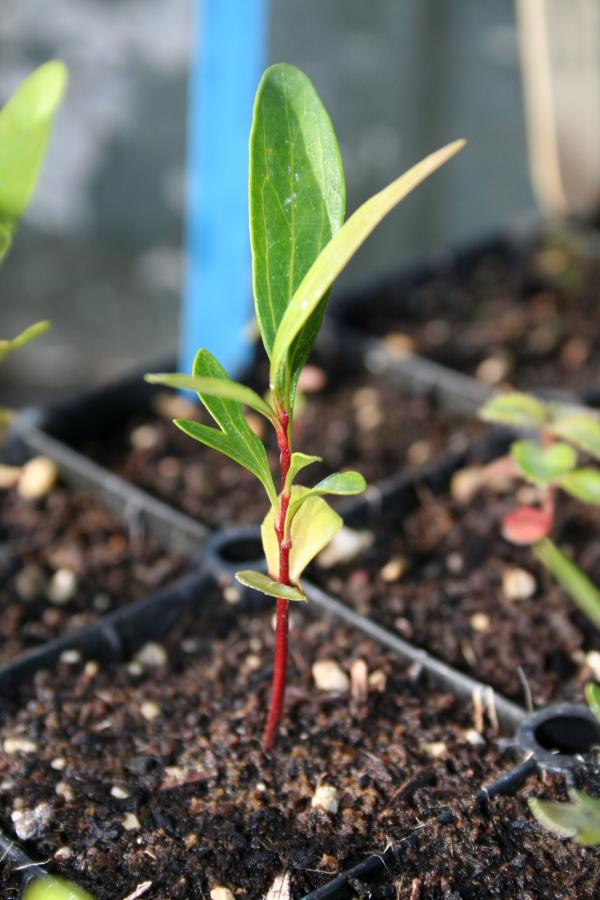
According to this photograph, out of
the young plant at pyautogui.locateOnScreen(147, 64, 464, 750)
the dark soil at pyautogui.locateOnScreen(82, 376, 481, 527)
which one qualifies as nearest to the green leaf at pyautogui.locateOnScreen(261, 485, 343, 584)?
the young plant at pyautogui.locateOnScreen(147, 64, 464, 750)

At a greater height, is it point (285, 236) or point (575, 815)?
point (285, 236)

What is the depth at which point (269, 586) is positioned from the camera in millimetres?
703

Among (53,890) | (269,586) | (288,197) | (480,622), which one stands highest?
(288,197)

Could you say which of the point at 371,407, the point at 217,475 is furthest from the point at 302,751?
the point at 371,407

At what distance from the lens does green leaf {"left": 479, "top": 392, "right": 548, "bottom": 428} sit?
1.04 m

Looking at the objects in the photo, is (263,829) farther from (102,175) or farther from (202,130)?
(102,175)

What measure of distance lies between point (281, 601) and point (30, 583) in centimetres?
43

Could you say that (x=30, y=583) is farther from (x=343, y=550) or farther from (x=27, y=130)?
(x=27, y=130)

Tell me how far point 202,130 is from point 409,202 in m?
1.04

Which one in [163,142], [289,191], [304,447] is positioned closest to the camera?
[289,191]

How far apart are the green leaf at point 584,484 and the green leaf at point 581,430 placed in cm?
2

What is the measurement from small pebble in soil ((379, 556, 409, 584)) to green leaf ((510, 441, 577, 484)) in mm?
202

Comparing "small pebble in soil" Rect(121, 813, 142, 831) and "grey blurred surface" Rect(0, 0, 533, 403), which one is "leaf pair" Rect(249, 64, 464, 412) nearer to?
"small pebble in soil" Rect(121, 813, 142, 831)

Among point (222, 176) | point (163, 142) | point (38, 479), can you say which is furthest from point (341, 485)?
point (163, 142)
